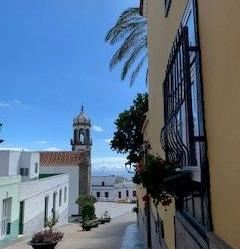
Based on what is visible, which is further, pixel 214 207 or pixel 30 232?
pixel 30 232

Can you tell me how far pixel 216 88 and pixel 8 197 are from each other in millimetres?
19896

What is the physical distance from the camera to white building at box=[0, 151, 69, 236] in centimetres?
2436

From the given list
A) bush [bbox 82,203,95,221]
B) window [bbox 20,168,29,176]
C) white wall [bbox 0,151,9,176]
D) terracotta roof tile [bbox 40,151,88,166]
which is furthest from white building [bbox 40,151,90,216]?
white wall [bbox 0,151,9,176]

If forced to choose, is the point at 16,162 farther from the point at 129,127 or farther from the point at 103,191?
the point at 103,191

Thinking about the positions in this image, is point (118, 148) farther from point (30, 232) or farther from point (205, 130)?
point (205, 130)

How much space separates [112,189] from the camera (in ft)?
307

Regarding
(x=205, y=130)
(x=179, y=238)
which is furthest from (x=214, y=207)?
(x=179, y=238)

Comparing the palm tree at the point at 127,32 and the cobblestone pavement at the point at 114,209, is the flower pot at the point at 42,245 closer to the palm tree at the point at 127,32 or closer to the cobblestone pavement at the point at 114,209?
the palm tree at the point at 127,32

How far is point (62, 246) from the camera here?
17.7 m

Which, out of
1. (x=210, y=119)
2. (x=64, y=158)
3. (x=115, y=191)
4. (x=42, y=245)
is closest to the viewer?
(x=210, y=119)

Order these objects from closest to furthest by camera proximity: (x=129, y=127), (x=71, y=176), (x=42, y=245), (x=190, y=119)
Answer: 1. (x=190, y=119)
2. (x=42, y=245)
3. (x=129, y=127)
4. (x=71, y=176)

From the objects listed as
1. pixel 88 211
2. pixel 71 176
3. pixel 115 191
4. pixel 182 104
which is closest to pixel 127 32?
pixel 182 104

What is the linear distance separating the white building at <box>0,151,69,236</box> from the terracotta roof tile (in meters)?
15.4

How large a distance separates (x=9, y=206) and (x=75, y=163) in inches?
1307
